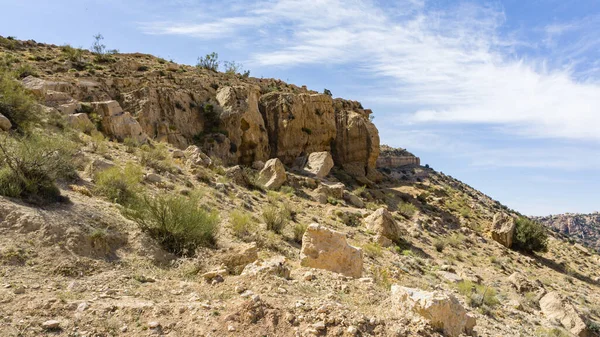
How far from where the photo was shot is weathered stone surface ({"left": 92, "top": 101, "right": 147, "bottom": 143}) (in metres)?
17.5

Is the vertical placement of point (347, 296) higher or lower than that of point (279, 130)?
lower

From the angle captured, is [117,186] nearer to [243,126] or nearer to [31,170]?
[31,170]

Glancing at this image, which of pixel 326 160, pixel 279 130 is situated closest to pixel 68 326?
pixel 326 160

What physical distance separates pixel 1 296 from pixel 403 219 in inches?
722

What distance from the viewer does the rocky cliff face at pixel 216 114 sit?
65.7 ft

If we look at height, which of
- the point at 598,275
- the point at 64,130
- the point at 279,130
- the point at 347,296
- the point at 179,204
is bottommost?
the point at 598,275

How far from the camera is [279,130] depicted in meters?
27.7

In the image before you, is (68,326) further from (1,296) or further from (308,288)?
(308,288)

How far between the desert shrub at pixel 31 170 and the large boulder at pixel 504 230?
22308mm

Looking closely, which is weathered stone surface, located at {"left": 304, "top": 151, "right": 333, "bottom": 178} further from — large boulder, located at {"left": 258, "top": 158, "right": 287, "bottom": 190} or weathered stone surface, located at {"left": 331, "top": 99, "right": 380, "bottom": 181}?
large boulder, located at {"left": 258, "top": 158, "right": 287, "bottom": 190}

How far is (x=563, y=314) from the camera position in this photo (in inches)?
448

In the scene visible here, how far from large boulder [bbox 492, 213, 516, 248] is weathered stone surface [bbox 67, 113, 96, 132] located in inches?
874

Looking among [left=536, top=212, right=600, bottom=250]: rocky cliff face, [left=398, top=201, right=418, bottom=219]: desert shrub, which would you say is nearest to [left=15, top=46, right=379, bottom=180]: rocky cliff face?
[left=398, top=201, right=418, bottom=219]: desert shrub

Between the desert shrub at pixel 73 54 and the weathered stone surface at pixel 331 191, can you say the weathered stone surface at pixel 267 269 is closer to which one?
the weathered stone surface at pixel 331 191
